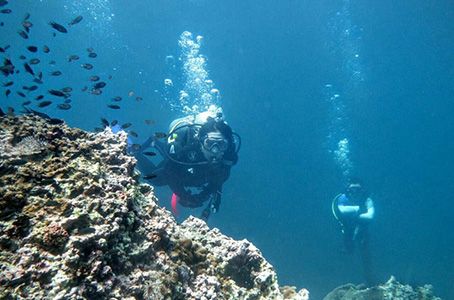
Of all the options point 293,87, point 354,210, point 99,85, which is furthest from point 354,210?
point 293,87

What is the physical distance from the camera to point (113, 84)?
78125 millimetres

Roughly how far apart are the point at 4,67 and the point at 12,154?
4197mm

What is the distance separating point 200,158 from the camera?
839 cm

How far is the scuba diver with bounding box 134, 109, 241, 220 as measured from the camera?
797 centimetres

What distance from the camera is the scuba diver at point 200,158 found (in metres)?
7.97

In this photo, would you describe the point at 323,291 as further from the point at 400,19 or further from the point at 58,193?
the point at 400,19

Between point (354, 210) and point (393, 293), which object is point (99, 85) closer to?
point (393, 293)

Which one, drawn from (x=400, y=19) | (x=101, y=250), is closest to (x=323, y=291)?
(x=101, y=250)

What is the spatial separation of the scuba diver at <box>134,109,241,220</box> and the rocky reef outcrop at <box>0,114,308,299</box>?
170 inches

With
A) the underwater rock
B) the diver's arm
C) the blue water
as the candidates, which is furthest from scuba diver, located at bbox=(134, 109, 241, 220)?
the blue water

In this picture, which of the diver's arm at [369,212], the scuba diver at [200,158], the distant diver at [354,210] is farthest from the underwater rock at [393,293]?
the scuba diver at [200,158]

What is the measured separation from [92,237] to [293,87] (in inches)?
2731

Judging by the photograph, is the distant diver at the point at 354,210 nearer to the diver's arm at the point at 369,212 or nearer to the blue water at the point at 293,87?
the diver's arm at the point at 369,212

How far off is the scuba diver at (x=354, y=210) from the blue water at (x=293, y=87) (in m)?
14.5
